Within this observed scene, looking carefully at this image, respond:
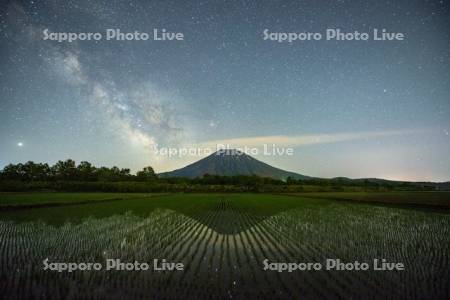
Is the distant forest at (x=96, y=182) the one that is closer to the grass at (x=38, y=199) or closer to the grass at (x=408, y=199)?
the grass at (x=38, y=199)

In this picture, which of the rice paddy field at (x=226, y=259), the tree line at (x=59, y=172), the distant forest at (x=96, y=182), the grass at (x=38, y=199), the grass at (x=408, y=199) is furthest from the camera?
the tree line at (x=59, y=172)

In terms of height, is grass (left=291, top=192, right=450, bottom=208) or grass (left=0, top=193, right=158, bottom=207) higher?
grass (left=0, top=193, right=158, bottom=207)

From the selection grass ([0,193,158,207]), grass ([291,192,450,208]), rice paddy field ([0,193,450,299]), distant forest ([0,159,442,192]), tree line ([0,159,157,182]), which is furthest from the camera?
tree line ([0,159,157,182])

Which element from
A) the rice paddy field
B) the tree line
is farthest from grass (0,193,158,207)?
the tree line

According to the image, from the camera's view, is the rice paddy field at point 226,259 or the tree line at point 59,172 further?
the tree line at point 59,172

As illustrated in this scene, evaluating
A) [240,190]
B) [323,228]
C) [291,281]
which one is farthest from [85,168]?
[291,281]

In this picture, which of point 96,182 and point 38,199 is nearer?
point 38,199

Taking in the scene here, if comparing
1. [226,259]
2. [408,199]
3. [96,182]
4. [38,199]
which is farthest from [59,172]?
[226,259]

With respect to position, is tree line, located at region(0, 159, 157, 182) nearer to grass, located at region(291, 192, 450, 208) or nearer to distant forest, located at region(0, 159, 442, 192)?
distant forest, located at region(0, 159, 442, 192)

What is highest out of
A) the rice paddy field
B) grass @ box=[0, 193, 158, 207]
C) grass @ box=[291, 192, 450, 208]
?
the rice paddy field

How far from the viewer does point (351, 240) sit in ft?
45.0

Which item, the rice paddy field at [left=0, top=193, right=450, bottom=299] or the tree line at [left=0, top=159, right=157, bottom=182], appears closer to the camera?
the rice paddy field at [left=0, top=193, right=450, bottom=299]

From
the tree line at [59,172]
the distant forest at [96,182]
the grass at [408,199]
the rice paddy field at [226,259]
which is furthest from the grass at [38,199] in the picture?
the tree line at [59,172]

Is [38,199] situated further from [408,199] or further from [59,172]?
[59,172]
